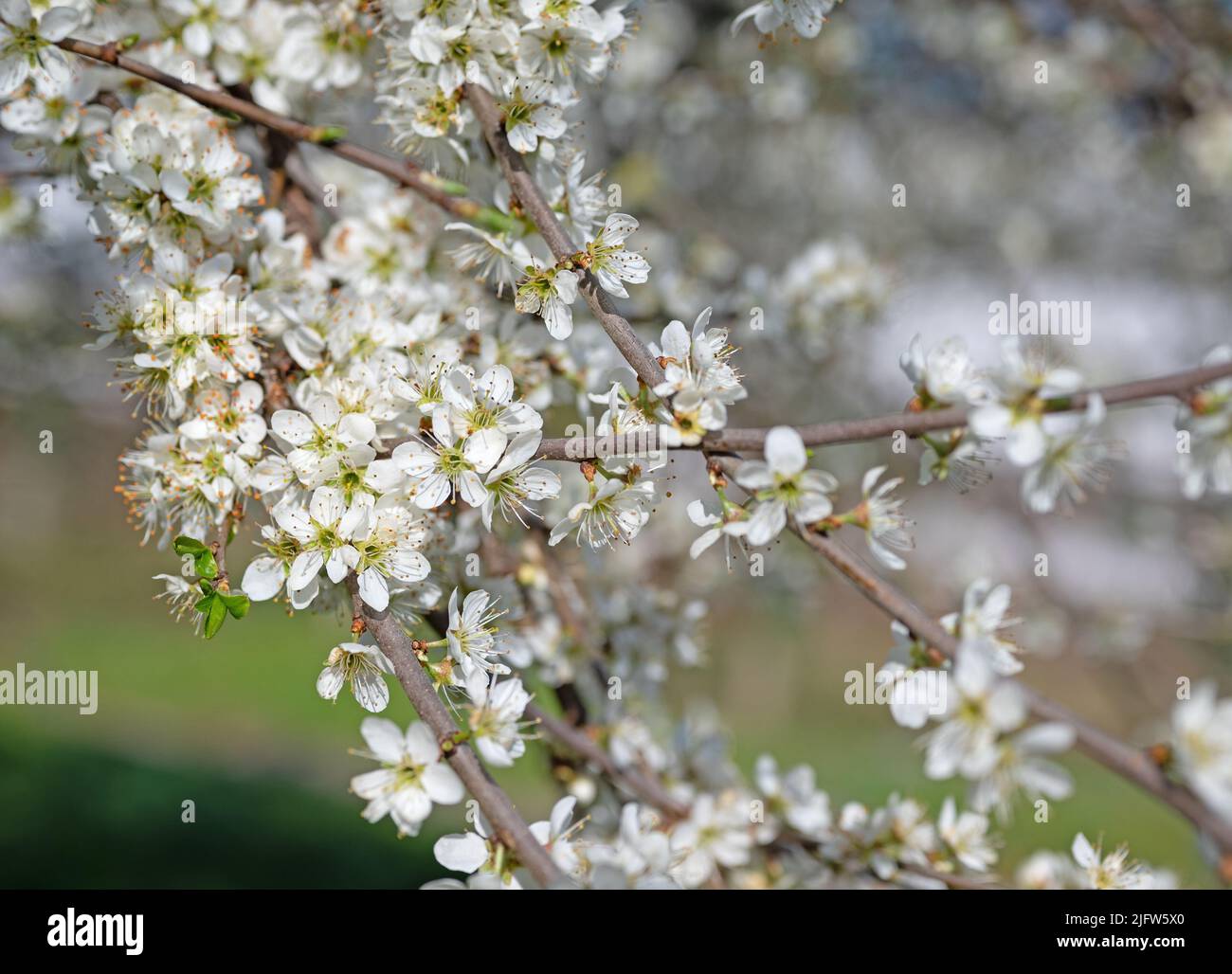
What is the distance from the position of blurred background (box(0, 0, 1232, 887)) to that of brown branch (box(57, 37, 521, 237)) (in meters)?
0.74

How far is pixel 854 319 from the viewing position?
333 cm

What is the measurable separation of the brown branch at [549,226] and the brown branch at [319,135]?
0.08 metres

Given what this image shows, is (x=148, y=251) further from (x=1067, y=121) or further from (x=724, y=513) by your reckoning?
(x=1067, y=121)

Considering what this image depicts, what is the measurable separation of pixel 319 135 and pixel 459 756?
117 centimetres

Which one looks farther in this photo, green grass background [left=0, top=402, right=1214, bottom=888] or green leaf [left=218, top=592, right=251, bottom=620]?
green grass background [left=0, top=402, right=1214, bottom=888]

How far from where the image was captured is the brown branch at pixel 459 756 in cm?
147

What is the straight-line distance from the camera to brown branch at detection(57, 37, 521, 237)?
177 centimetres

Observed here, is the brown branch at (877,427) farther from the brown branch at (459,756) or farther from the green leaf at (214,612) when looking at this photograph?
the green leaf at (214,612)
